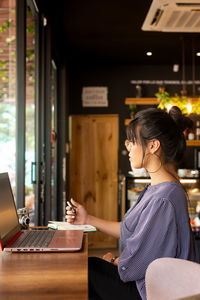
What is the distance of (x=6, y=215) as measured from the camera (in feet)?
5.34

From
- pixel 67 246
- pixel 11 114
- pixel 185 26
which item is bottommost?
pixel 67 246

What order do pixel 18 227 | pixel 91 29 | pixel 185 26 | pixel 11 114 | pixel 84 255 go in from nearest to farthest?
pixel 84 255 → pixel 18 227 → pixel 11 114 → pixel 185 26 → pixel 91 29

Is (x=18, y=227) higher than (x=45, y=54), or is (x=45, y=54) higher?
(x=45, y=54)

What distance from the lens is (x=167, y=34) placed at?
486cm

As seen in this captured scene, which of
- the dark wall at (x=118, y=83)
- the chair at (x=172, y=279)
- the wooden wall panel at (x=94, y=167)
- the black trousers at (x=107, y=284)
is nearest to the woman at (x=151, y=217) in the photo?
the black trousers at (x=107, y=284)

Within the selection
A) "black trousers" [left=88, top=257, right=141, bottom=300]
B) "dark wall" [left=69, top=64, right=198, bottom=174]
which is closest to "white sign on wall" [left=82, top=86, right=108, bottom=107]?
"dark wall" [left=69, top=64, right=198, bottom=174]

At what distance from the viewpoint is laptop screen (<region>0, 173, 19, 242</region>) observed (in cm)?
155

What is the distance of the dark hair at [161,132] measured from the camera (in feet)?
5.43

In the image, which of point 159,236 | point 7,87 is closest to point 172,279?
point 159,236

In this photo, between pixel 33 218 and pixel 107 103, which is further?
pixel 107 103

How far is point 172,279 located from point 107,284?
65 cm

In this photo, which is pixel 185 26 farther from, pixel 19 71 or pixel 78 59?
pixel 78 59

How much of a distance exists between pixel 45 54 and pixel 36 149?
1.07 metres

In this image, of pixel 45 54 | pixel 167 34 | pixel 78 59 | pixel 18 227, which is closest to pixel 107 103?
pixel 78 59
